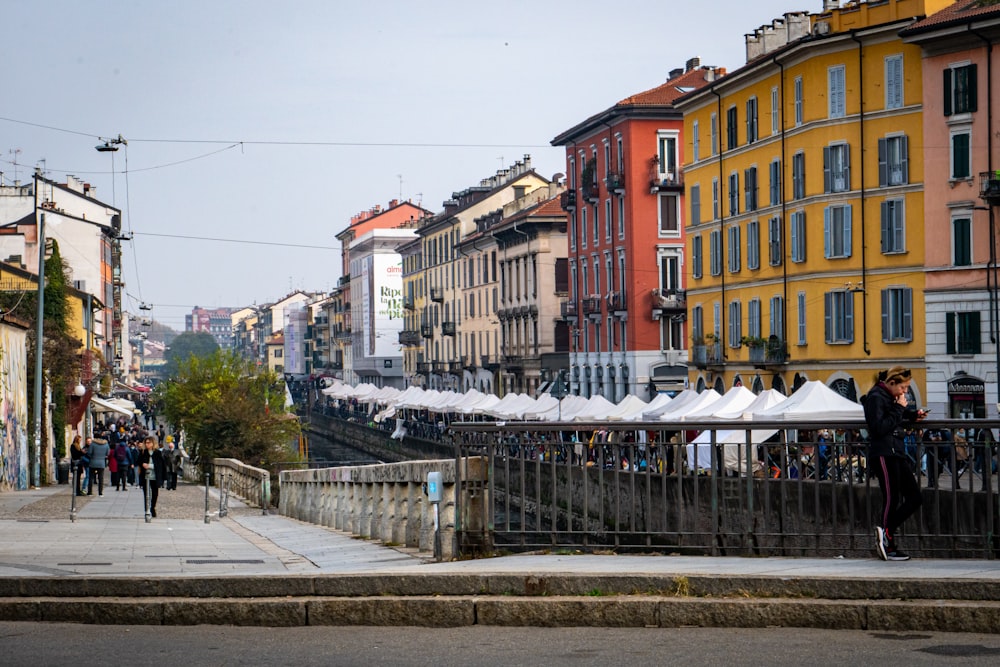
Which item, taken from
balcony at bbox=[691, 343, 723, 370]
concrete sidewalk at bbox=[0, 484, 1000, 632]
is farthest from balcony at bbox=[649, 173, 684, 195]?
concrete sidewalk at bbox=[0, 484, 1000, 632]

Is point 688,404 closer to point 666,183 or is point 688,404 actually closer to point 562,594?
point 562,594

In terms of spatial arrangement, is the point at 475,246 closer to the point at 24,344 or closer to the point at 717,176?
the point at 717,176

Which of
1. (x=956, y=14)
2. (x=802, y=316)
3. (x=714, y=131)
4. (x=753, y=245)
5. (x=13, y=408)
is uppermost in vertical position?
(x=956, y=14)

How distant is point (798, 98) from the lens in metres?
58.7

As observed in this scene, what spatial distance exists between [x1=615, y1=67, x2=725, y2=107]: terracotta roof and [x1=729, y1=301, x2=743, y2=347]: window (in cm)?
1376

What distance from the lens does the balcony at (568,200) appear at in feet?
285

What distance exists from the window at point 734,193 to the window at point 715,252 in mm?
1864

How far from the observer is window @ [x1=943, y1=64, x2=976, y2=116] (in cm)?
5150

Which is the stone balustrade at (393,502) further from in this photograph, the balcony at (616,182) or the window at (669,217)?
the balcony at (616,182)

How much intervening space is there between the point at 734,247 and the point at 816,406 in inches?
1284

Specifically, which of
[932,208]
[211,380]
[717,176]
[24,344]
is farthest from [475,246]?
[24,344]

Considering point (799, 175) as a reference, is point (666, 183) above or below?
above

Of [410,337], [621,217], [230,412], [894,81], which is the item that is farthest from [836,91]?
[410,337]

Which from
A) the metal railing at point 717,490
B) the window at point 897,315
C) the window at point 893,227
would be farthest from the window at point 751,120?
the metal railing at point 717,490
